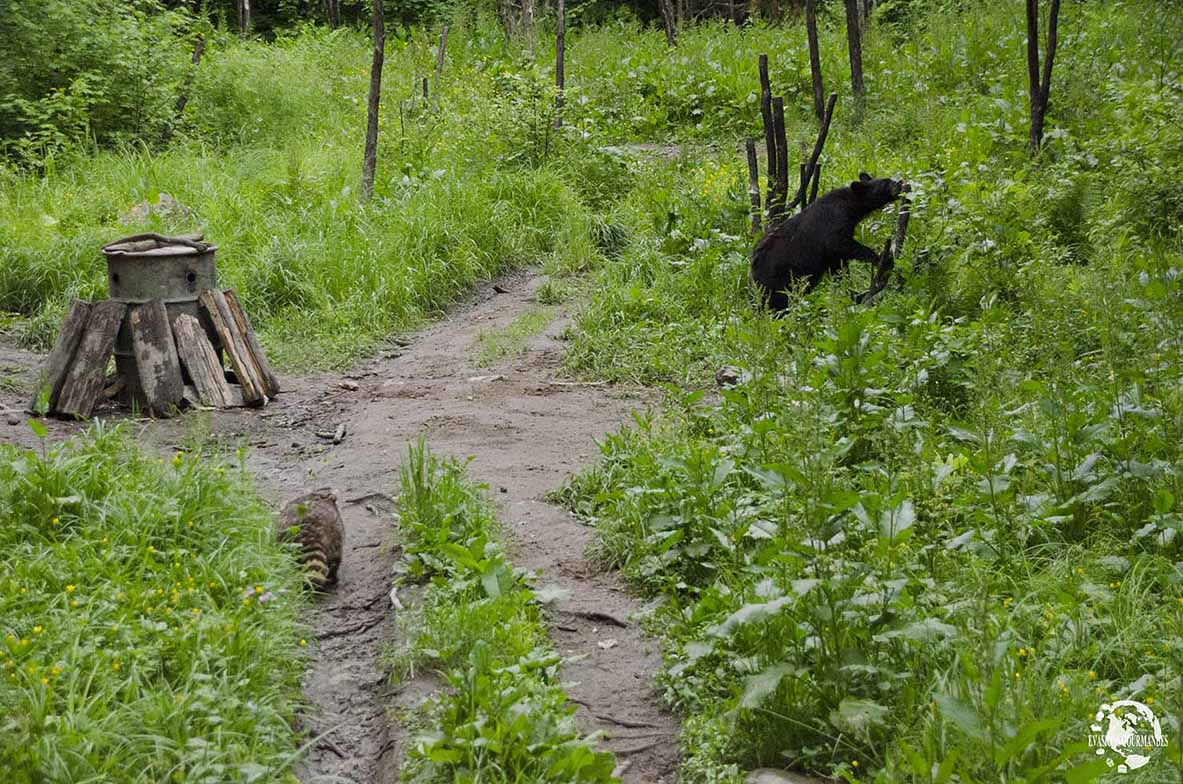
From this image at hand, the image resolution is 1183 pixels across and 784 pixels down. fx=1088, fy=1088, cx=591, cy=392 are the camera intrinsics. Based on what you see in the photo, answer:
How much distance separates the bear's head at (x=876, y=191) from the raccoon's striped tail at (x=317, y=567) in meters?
4.78

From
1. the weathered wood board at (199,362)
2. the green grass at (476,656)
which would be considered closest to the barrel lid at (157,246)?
the weathered wood board at (199,362)

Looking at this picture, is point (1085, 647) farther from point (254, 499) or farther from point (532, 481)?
point (254, 499)

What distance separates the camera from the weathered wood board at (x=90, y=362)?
6844 millimetres

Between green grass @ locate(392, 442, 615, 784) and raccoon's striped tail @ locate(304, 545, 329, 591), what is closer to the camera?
green grass @ locate(392, 442, 615, 784)

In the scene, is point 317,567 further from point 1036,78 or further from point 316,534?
point 1036,78

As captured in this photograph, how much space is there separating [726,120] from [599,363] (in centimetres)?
875

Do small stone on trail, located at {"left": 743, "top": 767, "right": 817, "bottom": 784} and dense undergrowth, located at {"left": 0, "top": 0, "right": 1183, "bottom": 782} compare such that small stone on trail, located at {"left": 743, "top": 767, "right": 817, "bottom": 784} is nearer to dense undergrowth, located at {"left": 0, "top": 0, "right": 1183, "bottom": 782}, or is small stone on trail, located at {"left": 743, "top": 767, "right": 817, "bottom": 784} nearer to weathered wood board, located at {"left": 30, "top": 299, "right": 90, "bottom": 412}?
dense undergrowth, located at {"left": 0, "top": 0, "right": 1183, "bottom": 782}

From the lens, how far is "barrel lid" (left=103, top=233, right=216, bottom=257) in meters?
→ 7.21

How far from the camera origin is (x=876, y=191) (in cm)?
778

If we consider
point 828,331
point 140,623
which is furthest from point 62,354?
point 828,331

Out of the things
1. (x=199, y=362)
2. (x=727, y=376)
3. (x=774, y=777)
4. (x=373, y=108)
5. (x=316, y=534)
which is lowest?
(x=774, y=777)

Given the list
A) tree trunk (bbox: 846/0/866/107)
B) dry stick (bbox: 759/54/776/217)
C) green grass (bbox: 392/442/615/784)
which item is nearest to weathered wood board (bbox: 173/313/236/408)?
green grass (bbox: 392/442/615/784)

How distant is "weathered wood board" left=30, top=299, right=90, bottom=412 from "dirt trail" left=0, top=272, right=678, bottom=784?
293 millimetres

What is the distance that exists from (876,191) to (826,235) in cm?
49
